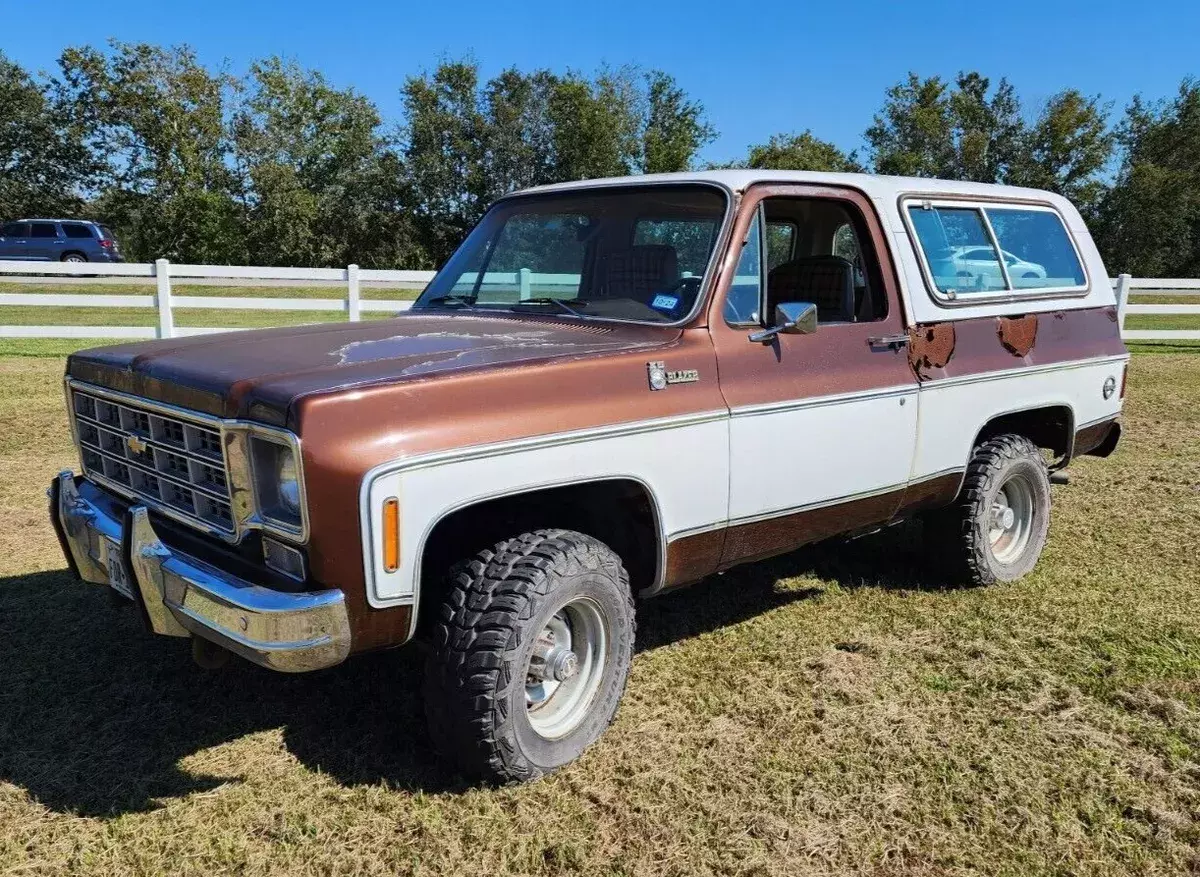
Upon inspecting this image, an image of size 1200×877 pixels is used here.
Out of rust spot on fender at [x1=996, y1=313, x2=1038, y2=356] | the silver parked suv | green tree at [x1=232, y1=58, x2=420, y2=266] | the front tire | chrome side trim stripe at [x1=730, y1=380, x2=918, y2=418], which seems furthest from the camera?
green tree at [x1=232, y1=58, x2=420, y2=266]

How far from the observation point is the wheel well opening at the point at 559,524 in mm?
3195

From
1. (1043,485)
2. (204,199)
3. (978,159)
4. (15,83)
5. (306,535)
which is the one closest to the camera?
(306,535)

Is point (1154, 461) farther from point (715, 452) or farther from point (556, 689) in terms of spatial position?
point (556, 689)

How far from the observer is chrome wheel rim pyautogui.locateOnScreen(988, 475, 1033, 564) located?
5082 millimetres

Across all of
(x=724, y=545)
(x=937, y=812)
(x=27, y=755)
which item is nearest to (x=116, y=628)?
(x=27, y=755)

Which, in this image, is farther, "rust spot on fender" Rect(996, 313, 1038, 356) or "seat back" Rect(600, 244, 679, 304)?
"rust spot on fender" Rect(996, 313, 1038, 356)

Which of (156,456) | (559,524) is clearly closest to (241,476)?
(156,456)

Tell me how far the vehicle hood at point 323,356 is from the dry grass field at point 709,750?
1262mm

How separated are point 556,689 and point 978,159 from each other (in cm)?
4834

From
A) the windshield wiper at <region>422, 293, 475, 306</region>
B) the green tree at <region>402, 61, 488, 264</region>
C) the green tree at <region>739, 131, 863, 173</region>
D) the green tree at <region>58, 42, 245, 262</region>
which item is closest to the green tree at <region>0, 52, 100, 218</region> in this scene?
the green tree at <region>58, 42, 245, 262</region>

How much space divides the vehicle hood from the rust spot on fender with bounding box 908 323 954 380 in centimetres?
132

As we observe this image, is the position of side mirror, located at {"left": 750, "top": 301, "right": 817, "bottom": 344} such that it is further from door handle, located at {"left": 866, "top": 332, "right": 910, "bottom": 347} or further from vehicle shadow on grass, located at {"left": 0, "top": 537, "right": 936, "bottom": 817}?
vehicle shadow on grass, located at {"left": 0, "top": 537, "right": 936, "bottom": 817}

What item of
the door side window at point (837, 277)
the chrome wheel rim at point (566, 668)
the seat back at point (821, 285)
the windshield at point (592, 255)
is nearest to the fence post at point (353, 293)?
the windshield at point (592, 255)

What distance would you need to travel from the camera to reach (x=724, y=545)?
3.61 metres
